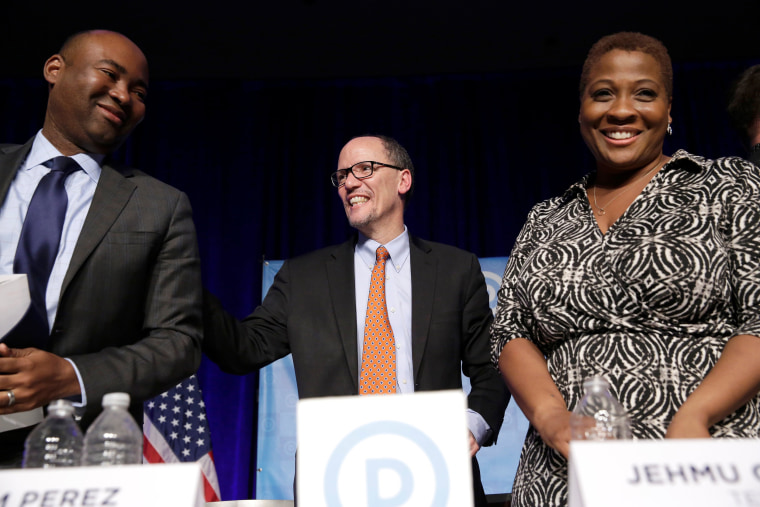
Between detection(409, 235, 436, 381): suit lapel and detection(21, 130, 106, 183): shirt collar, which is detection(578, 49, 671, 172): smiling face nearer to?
detection(409, 235, 436, 381): suit lapel

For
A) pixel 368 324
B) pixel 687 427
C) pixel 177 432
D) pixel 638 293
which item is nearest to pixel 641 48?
pixel 638 293

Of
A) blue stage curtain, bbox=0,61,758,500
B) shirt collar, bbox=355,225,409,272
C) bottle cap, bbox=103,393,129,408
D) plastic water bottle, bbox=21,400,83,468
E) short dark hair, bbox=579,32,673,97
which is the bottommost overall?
plastic water bottle, bbox=21,400,83,468

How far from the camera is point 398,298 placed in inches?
Answer: 96.5

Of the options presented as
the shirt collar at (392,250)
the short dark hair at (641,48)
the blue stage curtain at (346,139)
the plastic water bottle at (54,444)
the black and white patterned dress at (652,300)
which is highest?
the blue stage curtain at (346,139)

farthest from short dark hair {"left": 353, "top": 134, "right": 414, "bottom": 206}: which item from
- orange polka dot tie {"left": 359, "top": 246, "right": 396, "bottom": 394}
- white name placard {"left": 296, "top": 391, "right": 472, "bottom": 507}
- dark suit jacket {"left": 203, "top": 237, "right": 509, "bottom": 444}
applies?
white name placard {"left": 296, "top": 391, "right": 472, "bottom": 507}

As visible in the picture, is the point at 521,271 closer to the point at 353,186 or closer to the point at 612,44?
the point at 612,44

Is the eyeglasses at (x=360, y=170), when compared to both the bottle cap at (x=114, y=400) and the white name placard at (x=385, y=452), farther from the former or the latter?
the white name placard at (x=385, y=452)

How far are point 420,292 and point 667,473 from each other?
1551 mm

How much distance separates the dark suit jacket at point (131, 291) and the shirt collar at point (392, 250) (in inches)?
34.2

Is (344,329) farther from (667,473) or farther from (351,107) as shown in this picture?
(351,107)

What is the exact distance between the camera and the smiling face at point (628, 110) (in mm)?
1659

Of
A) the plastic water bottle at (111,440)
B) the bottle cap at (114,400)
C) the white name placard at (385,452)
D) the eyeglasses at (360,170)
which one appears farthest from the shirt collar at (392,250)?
the white name placard at (385,452)

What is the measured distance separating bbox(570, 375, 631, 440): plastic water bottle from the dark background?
11.4 feet

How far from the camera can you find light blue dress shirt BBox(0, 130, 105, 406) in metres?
1.63
